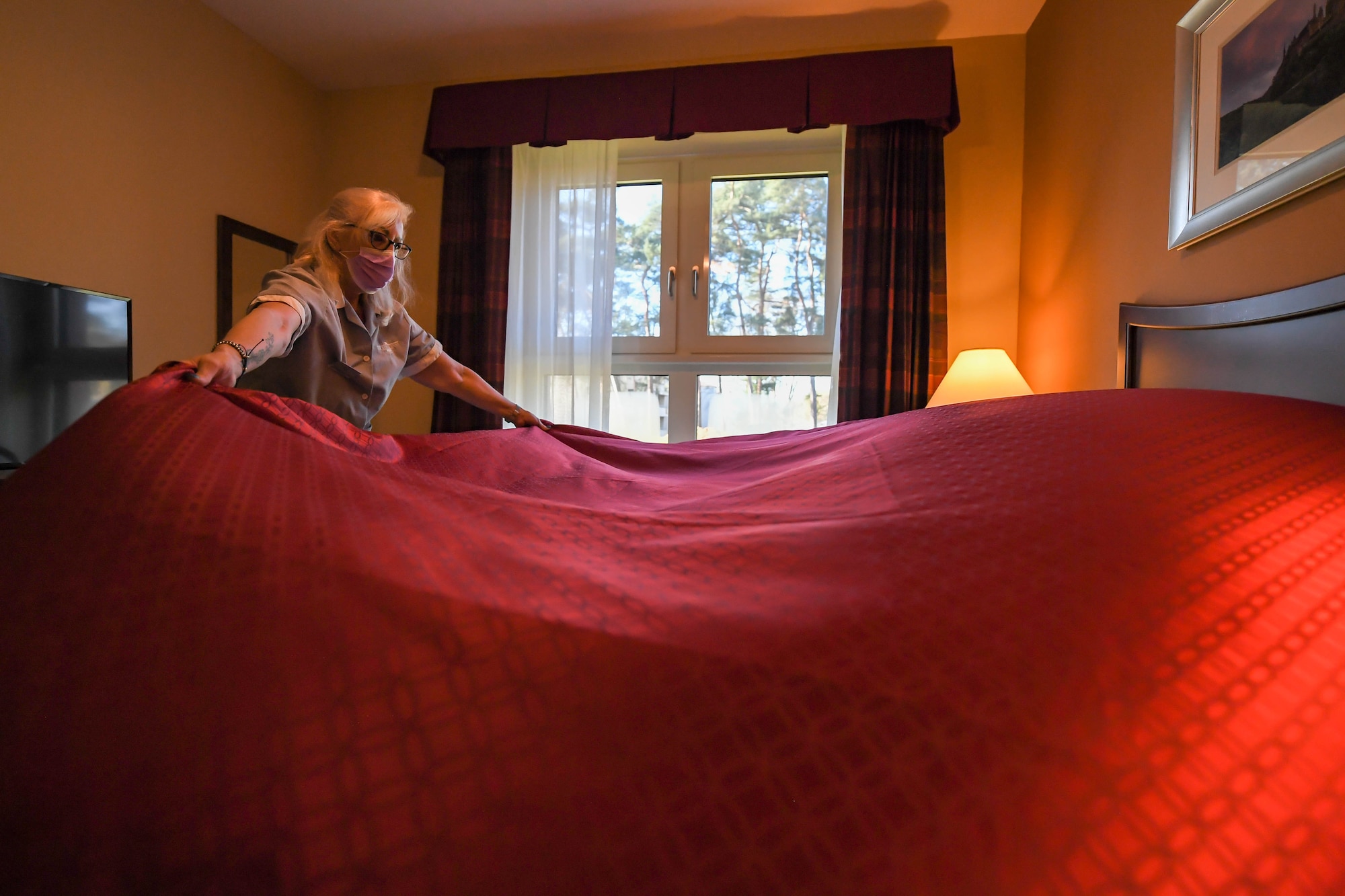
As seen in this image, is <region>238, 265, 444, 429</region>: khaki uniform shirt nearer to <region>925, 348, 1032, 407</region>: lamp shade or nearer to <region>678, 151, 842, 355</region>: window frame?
<region>678, 151, 842, 355</region>: window frame

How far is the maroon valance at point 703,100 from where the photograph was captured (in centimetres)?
297

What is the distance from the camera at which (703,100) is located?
3139 mm

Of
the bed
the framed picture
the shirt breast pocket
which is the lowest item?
the bed

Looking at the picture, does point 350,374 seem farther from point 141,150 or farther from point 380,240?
point 141,150

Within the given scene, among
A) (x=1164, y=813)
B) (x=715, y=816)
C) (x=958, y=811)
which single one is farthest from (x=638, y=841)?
(x=1164, y=813)

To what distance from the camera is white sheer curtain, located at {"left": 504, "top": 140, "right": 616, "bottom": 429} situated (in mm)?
3426

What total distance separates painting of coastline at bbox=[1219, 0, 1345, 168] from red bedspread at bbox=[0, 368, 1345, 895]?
120 cm

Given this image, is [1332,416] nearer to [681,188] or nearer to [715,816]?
[715,816]

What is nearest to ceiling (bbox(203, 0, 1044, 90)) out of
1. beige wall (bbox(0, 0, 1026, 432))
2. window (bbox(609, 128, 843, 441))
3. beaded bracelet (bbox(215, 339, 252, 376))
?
beige wall (bbox(0, 0, 1026, 432))

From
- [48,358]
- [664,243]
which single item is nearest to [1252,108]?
[664,243]

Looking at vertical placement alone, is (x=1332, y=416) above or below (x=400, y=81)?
below

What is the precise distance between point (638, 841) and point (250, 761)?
0.20m

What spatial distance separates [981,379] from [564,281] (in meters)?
2.07

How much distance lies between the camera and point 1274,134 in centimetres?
136
